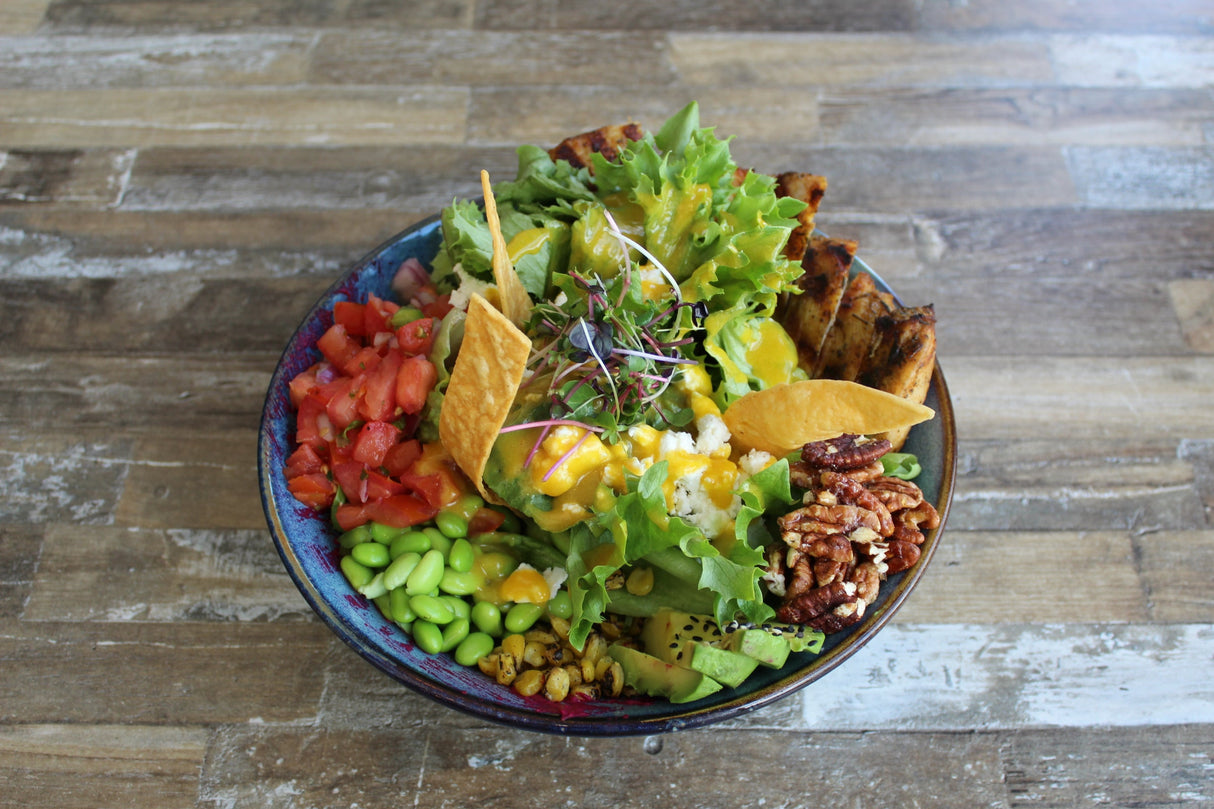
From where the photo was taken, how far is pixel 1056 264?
347 cm

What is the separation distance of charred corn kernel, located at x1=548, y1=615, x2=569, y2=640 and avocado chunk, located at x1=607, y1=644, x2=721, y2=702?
12 centimetres

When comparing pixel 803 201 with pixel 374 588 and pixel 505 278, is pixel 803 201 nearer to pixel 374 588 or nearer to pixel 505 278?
pixel 505 278

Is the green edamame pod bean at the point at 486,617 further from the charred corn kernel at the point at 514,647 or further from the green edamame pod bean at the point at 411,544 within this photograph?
the green edamame pod bean at the point at 411,544

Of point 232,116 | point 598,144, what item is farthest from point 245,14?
point 598,144

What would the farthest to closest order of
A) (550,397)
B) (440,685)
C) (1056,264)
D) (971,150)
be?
(971,150), (1056,264), (550,397), (440,685)

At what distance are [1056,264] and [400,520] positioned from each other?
2686mm

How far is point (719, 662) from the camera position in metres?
2.00

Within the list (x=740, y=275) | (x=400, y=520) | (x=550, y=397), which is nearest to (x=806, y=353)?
(x=740, y=275)

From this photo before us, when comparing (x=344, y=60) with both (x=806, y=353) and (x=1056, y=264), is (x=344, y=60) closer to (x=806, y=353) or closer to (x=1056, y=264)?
(x=806, y=353)

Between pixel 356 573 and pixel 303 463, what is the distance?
34cm

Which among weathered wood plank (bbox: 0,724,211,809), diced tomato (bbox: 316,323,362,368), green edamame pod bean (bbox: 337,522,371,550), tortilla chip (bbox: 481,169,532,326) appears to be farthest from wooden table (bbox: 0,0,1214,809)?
tortilla chip (bbox: 481,169,532,326)

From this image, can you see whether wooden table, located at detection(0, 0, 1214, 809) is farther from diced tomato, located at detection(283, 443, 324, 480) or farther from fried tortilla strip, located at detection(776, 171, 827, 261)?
fried tortilla strip, located at detection(776, 171, 827, 261)

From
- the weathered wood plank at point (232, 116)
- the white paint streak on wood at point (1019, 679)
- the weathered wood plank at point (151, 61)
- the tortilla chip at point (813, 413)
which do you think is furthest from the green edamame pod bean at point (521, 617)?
the weathered wood plank at point (151, 61)

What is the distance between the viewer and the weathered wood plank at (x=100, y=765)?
7.79ft
